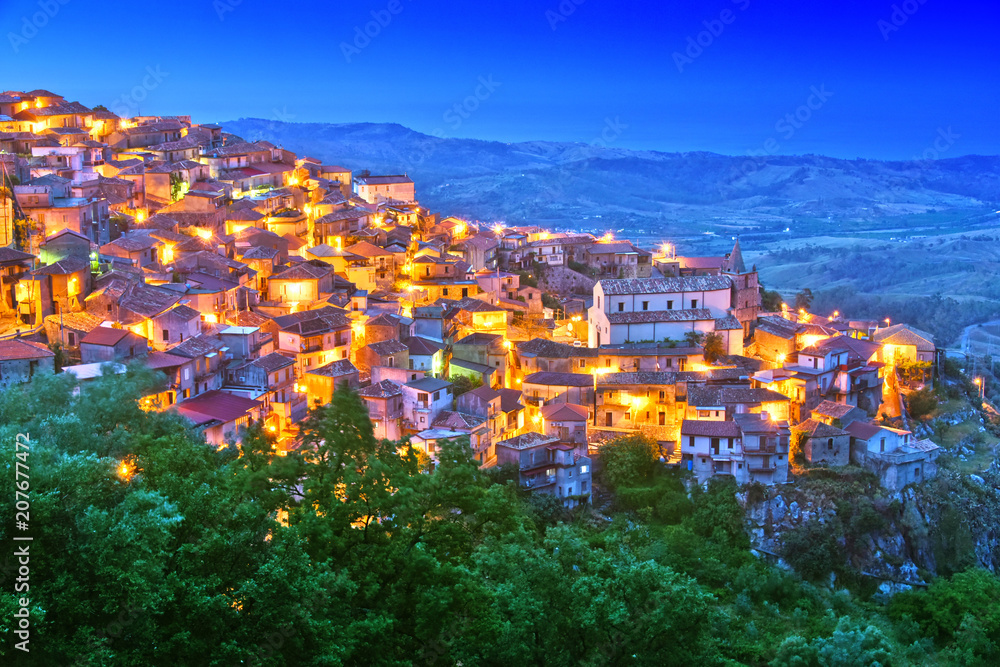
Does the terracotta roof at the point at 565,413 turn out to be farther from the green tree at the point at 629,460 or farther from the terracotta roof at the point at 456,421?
the terracotta roof at the point at 456,421

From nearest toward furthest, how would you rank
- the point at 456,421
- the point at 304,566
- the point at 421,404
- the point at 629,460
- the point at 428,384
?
the point at 304,566 < the point at 456,421 < the point at 421,404 < the point at 428,384 < the point at 629,460

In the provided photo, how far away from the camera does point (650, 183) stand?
123m

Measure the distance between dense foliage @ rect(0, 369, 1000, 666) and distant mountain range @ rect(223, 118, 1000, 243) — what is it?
63921 mm

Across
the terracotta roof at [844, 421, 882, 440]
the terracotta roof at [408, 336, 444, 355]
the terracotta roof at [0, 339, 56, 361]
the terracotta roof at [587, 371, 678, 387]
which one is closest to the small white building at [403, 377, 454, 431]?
the terracotta roof at [408, 336, 444, 355]

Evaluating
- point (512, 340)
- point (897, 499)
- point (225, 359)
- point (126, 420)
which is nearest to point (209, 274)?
point (225, 359)

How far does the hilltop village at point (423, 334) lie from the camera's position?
24531 mm

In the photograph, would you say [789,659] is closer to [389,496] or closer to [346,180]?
[389,496]

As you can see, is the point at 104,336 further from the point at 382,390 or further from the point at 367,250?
the point at 367,250

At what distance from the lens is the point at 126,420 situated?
51.0 ft

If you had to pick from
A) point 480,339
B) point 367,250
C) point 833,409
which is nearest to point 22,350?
point 480,339

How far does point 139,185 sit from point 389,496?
2898 centimetres

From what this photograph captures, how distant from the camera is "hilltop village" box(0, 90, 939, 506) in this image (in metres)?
24.5

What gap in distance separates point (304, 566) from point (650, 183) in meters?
116

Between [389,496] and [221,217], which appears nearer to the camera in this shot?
[389,496]
